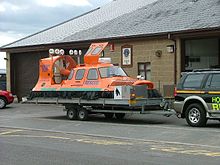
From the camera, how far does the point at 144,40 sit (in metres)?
24.1

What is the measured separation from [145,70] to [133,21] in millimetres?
3949

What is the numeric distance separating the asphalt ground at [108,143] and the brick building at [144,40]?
586 centimetres

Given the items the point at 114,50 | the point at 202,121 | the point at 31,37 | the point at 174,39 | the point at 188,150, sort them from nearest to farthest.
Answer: the point at 188,150 → the point at 202,121 → the point at 174,39 → the point at 114,50 → the point at 31,37

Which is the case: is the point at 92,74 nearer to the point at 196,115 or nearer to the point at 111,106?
the point at 111,106

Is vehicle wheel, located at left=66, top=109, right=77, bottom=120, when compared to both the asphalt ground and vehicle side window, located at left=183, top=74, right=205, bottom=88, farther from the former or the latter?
vehicle side window, located at left=183, top=74, right=205, bottom=88

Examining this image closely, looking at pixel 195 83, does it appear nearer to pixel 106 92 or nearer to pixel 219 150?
pixel 106 92

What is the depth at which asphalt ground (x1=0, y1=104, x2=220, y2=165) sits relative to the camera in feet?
30.4

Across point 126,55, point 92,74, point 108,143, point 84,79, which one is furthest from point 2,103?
point 108,143

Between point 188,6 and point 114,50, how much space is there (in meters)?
4.96

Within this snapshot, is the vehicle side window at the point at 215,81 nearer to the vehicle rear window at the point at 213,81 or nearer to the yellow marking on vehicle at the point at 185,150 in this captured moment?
the vehicle rear window at the point at 213,81

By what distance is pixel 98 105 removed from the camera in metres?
17.9

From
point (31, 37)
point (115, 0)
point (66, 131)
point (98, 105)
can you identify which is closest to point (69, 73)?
point (98, 105)

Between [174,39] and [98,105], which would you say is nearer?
[98,105]

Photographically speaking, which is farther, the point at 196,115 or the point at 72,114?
the point at 72,114
